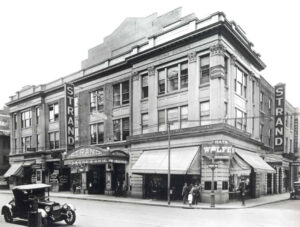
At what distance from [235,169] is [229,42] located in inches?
388

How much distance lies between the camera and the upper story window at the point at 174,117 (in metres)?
26.3

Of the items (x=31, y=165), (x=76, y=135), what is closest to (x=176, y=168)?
(x=76, y=135)

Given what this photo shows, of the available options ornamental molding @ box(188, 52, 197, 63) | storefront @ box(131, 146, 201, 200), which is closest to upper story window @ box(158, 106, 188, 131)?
storefront @ box(131, 146, 201, 200)

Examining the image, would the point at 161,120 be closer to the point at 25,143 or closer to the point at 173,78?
the point at 173,78

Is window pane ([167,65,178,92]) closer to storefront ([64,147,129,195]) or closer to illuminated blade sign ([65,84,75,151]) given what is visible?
storefront ([64,147,129,195])

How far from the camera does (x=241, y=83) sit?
28.4 metres

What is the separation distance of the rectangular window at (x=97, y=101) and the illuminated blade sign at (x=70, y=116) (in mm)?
2078

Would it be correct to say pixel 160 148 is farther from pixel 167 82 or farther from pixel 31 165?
pixel 31 165

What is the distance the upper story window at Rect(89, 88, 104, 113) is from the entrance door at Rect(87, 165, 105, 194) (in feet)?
19.6

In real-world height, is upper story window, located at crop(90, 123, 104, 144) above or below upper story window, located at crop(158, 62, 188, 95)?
below

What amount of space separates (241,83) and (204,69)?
4.85 metres

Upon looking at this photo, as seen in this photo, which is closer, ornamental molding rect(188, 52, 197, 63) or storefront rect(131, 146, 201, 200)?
storefront rect(131, 146, 201, 200)

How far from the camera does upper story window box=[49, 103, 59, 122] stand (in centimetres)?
3956

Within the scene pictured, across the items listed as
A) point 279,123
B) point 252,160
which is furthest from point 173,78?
point 279,123
